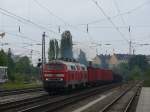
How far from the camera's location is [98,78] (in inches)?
2552

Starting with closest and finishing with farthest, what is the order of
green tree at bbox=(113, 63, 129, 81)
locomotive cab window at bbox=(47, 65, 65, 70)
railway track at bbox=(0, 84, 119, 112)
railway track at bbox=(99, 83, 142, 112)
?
railway track at bbox=(0, 84, 119, 112) < railway track at bbox=(99, 83, 142, 112) < locomotive cab window at bbox=(47, 65, 65, 70) < green tree at bbox=(113, 63, 129, 81)

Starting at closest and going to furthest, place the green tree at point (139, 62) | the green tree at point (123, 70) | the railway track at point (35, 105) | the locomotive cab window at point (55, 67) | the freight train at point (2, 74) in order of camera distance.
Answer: the railway track at point (35, 105)
the locomotive cab window at point (55, 67)
the freight train at point (2, 74)
the green tree at point (123, 70)
the green tree at point (139, 62)

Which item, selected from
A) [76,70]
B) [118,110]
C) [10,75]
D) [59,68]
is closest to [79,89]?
[76,70]

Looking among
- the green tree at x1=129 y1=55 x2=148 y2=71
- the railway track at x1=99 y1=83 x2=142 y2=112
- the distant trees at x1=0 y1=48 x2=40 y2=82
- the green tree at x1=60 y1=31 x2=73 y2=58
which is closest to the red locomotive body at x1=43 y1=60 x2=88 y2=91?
the railway track at x1=99 y1=83 x2=142 y2=112

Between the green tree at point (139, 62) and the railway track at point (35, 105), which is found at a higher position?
the green tree at point (139, 62)

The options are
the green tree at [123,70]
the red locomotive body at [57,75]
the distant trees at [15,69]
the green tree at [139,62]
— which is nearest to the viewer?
the red locomotive body at [57,75]

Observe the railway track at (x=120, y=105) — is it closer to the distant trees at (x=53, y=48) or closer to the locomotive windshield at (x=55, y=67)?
the locomotive windshield at (x=55, y=67)

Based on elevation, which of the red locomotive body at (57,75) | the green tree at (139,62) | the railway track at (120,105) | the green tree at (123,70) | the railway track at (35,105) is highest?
the green tree at (139,62)

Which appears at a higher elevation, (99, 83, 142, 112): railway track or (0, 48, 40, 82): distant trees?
(0, 48, 40, 82): distant trees

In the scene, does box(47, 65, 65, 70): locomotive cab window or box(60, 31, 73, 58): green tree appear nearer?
box(47, 65, 65, 70): locomotive cab window

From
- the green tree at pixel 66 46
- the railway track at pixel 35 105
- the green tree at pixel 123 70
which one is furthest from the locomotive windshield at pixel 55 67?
the green tree at pixel 123 70

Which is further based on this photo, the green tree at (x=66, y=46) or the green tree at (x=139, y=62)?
the green tree at (x=139, y=62)

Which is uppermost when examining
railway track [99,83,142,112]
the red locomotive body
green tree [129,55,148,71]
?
green tree [129,55,148,71]

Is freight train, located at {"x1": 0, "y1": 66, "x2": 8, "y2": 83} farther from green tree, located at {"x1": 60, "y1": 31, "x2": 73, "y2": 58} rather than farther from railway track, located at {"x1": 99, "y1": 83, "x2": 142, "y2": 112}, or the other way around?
railway track, located at {"x1": 99, "y1": 83, "x2": 142, "y2": 112}
